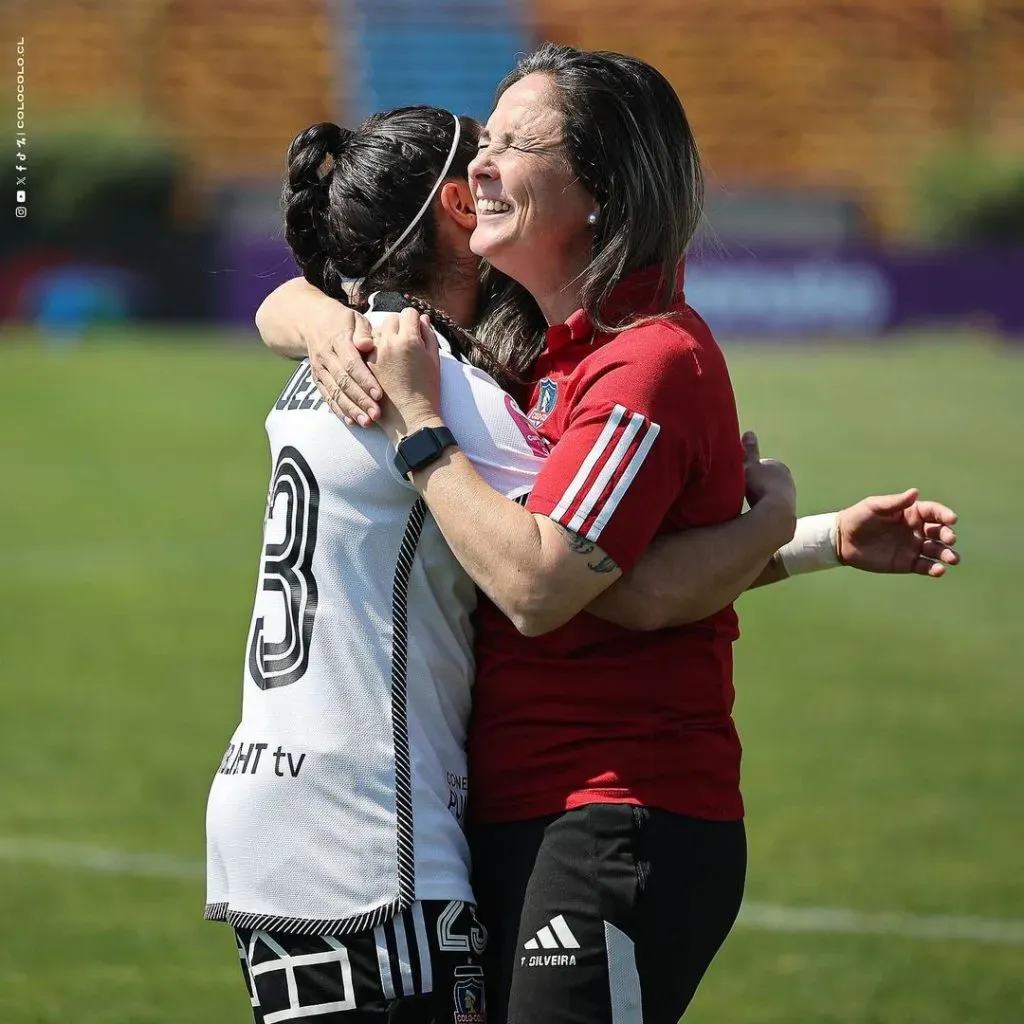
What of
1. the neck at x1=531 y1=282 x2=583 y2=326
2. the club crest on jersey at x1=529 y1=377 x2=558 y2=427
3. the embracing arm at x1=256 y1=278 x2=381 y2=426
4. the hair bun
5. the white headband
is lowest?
the club crest on jersey at x1=529 y1=377 x2=558 y2=427

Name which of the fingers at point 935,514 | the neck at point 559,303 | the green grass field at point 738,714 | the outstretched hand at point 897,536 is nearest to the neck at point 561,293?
the neck at point 559,303

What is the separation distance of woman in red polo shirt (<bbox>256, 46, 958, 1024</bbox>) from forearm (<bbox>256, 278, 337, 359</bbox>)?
1.07ft

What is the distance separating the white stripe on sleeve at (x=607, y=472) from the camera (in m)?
2.45

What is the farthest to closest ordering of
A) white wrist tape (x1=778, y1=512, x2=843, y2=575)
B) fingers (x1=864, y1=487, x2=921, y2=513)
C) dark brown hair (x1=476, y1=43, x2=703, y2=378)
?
white wrist tape (x1=778, y1=512, x2=843, y2=575), fingers (x1=864, y1=487, x2=921, y2=513), dark brown hair (x1=476, y1=43, x2=703, y2=378)

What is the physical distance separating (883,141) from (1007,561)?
23377 mm

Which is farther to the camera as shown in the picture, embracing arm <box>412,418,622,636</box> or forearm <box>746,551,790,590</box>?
forearm <box>746,551,790,590</box>

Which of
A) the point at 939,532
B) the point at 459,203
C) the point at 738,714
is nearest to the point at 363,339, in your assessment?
the point at 459,203

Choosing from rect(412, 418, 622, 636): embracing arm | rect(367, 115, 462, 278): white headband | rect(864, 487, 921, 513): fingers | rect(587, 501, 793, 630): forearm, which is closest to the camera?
rect(412, 418, 622, 636): embracing arm

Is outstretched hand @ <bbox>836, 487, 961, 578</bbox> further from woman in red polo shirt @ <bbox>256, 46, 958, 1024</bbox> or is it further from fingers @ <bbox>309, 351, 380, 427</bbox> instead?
fingers @ <bbox>309, 351, 380, 427</bbox>

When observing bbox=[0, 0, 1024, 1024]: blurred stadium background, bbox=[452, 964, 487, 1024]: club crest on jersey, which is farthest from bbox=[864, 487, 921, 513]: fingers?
bbox=[452, 964, 487, 1024]: club crest on jersey

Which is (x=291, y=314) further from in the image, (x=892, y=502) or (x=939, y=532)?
(x=939, y=532)

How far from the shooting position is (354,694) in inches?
101

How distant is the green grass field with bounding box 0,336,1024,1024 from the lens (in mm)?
5496

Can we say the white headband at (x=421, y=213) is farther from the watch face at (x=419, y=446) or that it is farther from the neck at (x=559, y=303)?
the watch face at (x=419, y=446)
